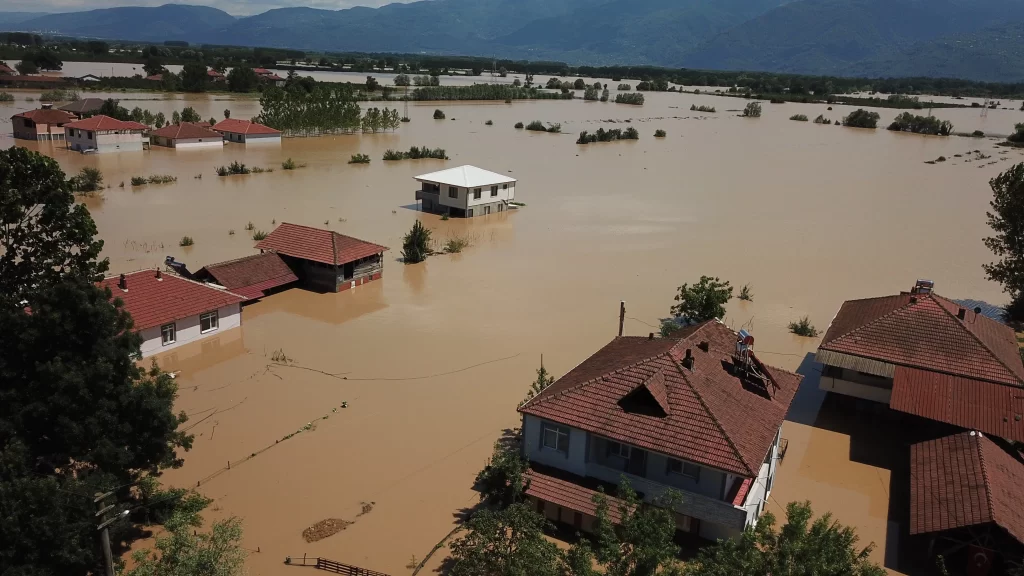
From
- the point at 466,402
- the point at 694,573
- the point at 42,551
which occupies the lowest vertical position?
the point at 466,402

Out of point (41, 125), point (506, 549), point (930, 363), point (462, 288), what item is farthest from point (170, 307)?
point (41, 125)

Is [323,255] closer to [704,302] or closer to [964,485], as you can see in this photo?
[704,302]

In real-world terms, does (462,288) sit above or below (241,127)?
below

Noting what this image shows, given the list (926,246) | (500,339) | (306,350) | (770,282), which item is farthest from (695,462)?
(926,246)

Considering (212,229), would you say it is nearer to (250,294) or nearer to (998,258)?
(250,294)

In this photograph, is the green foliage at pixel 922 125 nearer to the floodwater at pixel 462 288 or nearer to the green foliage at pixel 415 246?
the floodwater at pixel 462 288

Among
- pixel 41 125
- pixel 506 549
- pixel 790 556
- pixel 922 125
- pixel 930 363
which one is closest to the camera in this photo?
pixel 790 556
